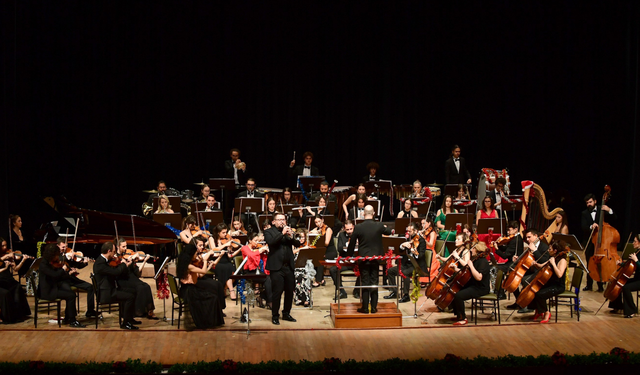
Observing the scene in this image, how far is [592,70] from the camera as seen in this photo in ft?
48.8

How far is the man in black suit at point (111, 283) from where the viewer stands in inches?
323

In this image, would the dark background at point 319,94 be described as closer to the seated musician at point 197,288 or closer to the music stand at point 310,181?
the music stand at point 310,181

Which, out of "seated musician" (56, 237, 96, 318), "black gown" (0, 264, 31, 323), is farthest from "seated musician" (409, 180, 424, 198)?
"black gown" (0, 264, 31, 323)

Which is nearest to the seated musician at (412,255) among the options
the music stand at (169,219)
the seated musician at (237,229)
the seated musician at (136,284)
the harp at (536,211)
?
the harp at (536,211)

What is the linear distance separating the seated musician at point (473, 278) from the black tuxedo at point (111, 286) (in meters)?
4.43

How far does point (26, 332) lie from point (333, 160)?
30.6 feet

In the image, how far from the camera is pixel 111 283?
27.2ft

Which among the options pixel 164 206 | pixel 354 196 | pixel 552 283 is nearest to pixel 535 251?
A: pixel 552 283

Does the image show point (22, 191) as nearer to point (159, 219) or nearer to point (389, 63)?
point (159, 219)

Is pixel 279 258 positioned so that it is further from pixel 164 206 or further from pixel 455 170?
pixel 455 170

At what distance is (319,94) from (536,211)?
6.38 m

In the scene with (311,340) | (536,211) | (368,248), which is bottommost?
(311,340)

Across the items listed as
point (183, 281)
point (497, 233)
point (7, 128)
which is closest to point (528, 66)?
point (497, 233)

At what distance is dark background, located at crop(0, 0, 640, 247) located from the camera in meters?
13.7
